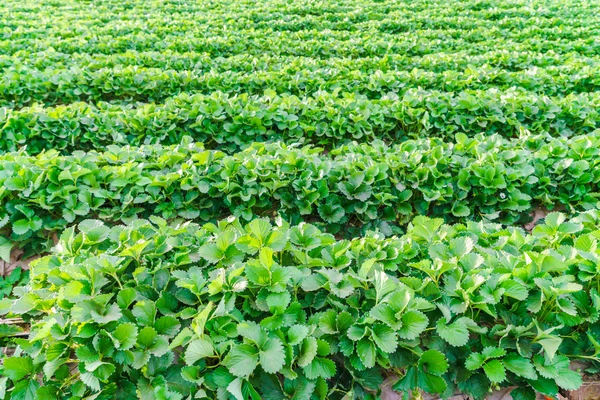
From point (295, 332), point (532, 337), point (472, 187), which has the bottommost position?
point (472, 187)

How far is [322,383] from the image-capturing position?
1.49 metres

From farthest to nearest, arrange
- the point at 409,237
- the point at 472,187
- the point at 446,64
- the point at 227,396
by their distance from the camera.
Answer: the point at 446,64
the point at 472,187
the point at 409,237
the point at 227,396

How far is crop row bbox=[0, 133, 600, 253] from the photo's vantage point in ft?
9.34

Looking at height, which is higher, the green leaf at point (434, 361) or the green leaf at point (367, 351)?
the green leaf at point (367, 351)

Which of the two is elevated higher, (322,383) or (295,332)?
(295,332)

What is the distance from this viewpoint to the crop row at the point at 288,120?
4.04 metres

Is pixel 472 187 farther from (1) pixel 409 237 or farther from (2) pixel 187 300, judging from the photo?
(2) pixel 187 300

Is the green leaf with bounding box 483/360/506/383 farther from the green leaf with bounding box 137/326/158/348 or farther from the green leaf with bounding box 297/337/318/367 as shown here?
the green leaf with bounding box 137/326/158/348

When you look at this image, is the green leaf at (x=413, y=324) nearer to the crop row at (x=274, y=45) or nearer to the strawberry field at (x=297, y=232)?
the strawberry field at (x=297, y=232)

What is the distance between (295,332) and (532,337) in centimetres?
98

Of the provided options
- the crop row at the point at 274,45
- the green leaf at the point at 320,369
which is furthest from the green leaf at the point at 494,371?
the crop row at the point at 274,45

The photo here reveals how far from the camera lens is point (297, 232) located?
6.71 feet

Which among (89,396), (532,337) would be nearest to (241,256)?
(89,396)

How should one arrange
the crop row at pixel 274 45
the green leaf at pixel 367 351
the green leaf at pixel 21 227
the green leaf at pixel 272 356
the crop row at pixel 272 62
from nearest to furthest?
the green leaf at pixel 272 356, the green leaf at pixel 367 351, the green leaf at pixel 21 227, the crop row at pixel 272 62, the crop row at pixel 274 45
